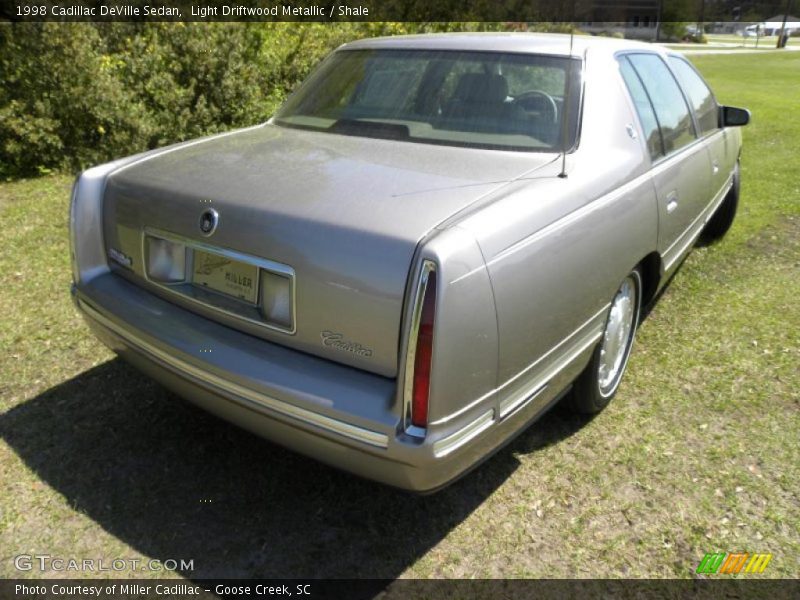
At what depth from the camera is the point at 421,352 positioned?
6.34ft

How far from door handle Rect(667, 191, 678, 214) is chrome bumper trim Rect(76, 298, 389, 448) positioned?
2.16 meters

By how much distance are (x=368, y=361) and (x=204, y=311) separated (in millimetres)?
738

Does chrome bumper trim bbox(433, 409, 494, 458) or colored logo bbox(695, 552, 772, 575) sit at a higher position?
chrome bumper trim bbox(433, 409, 494, 458)

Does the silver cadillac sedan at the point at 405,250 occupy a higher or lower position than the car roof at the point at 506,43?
lower

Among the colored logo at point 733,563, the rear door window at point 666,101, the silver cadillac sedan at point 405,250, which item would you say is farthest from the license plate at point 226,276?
the rear door window at point 666,101

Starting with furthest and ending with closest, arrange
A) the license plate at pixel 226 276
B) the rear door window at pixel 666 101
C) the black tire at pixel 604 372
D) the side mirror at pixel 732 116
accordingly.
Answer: the side mirror at pixel 732 116
the rear door window at pixel 666 101
the black tire at pixel 604 372
the license plate at pixel 226 276

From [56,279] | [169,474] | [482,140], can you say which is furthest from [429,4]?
[169,474]

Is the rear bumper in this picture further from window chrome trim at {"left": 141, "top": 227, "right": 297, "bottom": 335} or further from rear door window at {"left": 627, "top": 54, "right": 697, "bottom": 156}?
rear door window at {"left": 627, "top": 54, "right": 697, "bottom": 156}

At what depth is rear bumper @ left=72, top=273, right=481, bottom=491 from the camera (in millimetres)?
1998

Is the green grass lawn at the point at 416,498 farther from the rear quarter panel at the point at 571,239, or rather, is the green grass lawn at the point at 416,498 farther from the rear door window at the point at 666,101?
the rear door window at the point at 666,101

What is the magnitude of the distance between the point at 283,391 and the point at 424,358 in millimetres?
487

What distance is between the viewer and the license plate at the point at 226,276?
2.28 m

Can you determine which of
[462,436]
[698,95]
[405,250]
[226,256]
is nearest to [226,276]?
[226,256]

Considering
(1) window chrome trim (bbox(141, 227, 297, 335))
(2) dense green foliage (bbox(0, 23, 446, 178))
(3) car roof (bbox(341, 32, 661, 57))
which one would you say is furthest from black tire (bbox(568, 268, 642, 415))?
(2) dense green foliage (bbox(0, 23, 446, 178))
